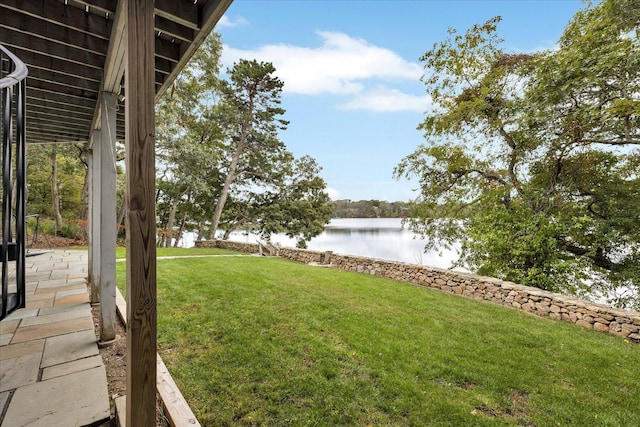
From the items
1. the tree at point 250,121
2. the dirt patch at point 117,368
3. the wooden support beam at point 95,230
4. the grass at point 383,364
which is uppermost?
the tree at point 250,121

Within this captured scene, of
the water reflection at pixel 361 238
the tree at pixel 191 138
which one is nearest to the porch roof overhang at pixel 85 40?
the tree at pixel 191 138

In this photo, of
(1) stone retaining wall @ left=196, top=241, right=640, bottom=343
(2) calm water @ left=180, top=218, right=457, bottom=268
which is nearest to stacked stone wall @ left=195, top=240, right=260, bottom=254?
(2) calm water @ left=180, top=218, right=457, bottom=268

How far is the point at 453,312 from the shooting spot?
4.64 meters

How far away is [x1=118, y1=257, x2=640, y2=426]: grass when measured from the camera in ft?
6.91

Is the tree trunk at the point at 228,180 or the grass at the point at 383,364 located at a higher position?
the tree trunk at the point at 228,180

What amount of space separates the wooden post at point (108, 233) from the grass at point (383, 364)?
572 millimetres

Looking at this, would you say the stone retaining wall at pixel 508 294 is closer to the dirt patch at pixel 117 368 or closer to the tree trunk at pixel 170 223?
the dirt patch at pixel 117 368

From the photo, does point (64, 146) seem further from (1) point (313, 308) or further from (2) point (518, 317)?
(2) point (518, 317)

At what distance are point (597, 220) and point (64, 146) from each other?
15598 millimetres

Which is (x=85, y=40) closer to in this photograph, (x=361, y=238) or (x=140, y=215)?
(x=140, y=215)

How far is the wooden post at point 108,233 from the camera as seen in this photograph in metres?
2.64

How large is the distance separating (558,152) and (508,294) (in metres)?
3.72

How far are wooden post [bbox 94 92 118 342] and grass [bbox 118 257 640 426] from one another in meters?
0.57

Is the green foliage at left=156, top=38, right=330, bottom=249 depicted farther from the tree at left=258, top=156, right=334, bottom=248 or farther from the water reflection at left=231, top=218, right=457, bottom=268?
the water reflection at left=231, top=218, right=457, bottom=268
